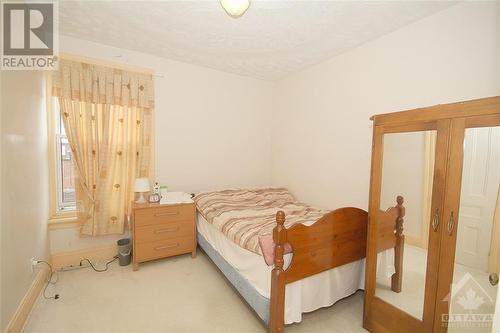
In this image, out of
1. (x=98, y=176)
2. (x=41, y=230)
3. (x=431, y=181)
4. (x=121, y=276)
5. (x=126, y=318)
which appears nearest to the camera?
(x=431, y=181)

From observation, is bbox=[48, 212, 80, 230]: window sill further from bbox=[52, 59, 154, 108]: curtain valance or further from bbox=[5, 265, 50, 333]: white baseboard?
bbox=[52, 59, 154, 108]: curtain valance

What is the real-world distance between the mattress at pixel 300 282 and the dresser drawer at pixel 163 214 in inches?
27.4

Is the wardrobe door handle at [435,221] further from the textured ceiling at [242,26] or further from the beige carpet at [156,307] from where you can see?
the textured ceiling at [242,26]

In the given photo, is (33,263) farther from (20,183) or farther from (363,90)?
(363,90)

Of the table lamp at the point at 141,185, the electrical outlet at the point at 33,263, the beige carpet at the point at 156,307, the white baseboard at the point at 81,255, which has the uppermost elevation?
the table lamp at the point at 141,185

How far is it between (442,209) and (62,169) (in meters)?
3.51

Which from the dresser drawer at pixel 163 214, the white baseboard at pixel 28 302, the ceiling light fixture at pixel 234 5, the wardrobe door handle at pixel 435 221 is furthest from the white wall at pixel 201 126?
the wardrobe door handle at pixel 435 221

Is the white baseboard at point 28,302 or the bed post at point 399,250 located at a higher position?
the bed post at point 399,250

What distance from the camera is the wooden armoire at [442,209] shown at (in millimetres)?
1189

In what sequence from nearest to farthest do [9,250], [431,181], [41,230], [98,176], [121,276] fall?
[431,181] < [9,250] < [41,230] < [121,276] < [98,176]

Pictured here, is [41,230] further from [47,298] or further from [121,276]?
[121,276]

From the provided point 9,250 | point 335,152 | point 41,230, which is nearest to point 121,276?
point 41,230

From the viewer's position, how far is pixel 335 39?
2.35m

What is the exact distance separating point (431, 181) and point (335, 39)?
1698 millimetres
